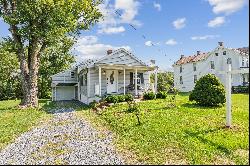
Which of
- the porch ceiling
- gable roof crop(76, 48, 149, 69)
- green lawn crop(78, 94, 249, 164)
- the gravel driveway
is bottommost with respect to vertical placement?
the gravel driveway

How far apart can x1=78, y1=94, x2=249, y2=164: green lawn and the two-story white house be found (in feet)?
84.8

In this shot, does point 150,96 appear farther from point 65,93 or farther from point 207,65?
point 207,65

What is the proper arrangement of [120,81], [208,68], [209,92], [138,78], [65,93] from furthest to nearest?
[208,68], [65,93], [138,78], [120,81], [209,92]

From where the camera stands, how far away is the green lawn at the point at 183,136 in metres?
8.14

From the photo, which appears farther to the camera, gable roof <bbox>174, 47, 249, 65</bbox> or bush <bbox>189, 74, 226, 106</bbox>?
gable roof <bbox>174, 47, 249, 65</bbox>

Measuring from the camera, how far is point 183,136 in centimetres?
1013

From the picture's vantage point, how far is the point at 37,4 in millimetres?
22109

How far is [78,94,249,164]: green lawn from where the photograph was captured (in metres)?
8.14

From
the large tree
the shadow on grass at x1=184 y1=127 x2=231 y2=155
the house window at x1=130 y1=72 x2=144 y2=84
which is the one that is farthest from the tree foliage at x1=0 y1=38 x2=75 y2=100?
the shadow on grass at x1=184 y1=127 x2=231 y2=155

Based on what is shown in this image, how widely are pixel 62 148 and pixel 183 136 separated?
4.28m

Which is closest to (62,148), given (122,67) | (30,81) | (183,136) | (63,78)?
(183,136)

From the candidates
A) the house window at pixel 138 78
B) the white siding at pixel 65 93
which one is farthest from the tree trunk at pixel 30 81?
the white siding at pixel 65 93

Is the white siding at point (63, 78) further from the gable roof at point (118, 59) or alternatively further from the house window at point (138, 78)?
the gable roof at point (118, 59)

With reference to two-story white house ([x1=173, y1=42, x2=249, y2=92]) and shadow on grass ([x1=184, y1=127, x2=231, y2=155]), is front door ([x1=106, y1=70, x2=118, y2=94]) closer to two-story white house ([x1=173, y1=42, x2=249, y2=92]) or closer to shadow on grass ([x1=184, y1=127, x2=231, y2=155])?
shadow on grass ([x1=184, y1=127, x2=231, y2=155])
